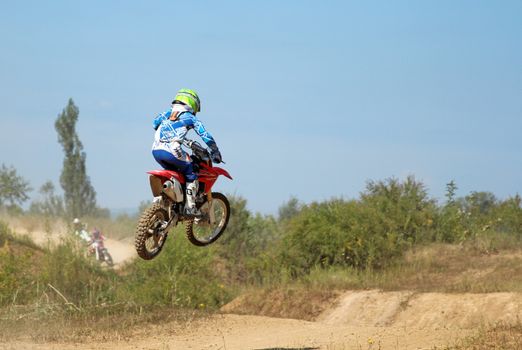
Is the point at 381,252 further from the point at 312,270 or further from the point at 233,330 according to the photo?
the point at 233,330

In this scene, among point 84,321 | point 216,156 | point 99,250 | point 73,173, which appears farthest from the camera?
point 73,173

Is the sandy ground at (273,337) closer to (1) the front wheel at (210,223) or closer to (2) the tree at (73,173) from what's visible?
(1) the front wheel at (210,223)

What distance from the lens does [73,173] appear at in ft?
201

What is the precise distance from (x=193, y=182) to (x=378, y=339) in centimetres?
551

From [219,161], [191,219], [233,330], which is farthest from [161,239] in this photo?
[233,330]

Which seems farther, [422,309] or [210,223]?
[422,309]

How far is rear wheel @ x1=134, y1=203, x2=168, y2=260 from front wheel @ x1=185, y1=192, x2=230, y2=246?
A: 0.65 meters

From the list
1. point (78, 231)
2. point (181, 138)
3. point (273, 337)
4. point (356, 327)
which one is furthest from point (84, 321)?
point (181, 138)

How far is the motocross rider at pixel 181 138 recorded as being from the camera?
12.9 meters

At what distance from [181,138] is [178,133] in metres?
0.09

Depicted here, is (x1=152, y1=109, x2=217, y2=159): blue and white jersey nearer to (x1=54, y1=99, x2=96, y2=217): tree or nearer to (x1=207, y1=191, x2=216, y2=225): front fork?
(x1=207, y1=191, x2=216, y2=225): front fork

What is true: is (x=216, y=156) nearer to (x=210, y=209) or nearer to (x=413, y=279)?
A: (x=210, y=209)

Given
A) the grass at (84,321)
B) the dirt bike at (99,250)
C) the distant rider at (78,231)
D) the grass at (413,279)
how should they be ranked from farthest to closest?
the dirt bike at (99,250) → the distant rider at (78,231) → the grass at (413,279) → the grass at (84,321)

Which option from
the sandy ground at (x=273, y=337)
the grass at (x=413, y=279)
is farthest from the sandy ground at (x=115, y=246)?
the sandy ground at (x=273, y=337)
